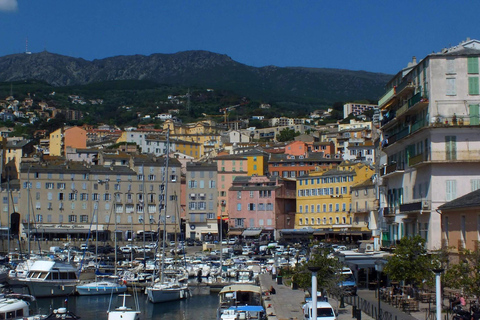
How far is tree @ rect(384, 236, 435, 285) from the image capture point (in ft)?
103

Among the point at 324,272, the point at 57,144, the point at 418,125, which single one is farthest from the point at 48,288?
the point at 57,144

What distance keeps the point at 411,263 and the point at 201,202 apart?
76.3 m

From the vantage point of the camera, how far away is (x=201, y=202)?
350 ft

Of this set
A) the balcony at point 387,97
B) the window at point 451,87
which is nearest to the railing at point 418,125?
the window at point 451,87

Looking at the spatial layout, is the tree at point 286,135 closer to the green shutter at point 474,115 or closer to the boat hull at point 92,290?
the boat hull at point 92,290

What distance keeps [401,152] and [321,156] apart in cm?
8242

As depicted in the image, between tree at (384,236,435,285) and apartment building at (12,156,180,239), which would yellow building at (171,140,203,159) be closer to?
apartment building at (12,156,180,239)

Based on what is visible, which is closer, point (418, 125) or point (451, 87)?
point (451, 87)

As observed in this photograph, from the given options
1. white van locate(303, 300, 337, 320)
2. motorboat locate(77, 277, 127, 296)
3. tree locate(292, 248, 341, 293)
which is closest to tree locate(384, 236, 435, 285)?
white van locate(303, 300, 337, 320)

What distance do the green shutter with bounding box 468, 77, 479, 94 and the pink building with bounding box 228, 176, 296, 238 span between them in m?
68.3

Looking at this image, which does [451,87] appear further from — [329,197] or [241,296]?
[329,197]

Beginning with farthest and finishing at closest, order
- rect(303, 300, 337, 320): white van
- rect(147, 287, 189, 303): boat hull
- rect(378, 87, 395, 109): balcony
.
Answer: rect(147, 287, 189, 303): boat hull < rect(378, 87, 395, 109): balcony < rect(303, 300, 337, 320): white van

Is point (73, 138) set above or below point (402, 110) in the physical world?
above

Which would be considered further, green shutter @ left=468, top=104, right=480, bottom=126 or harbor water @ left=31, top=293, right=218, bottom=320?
harbor water @ left=31, top=293, right=218, bottom=320
